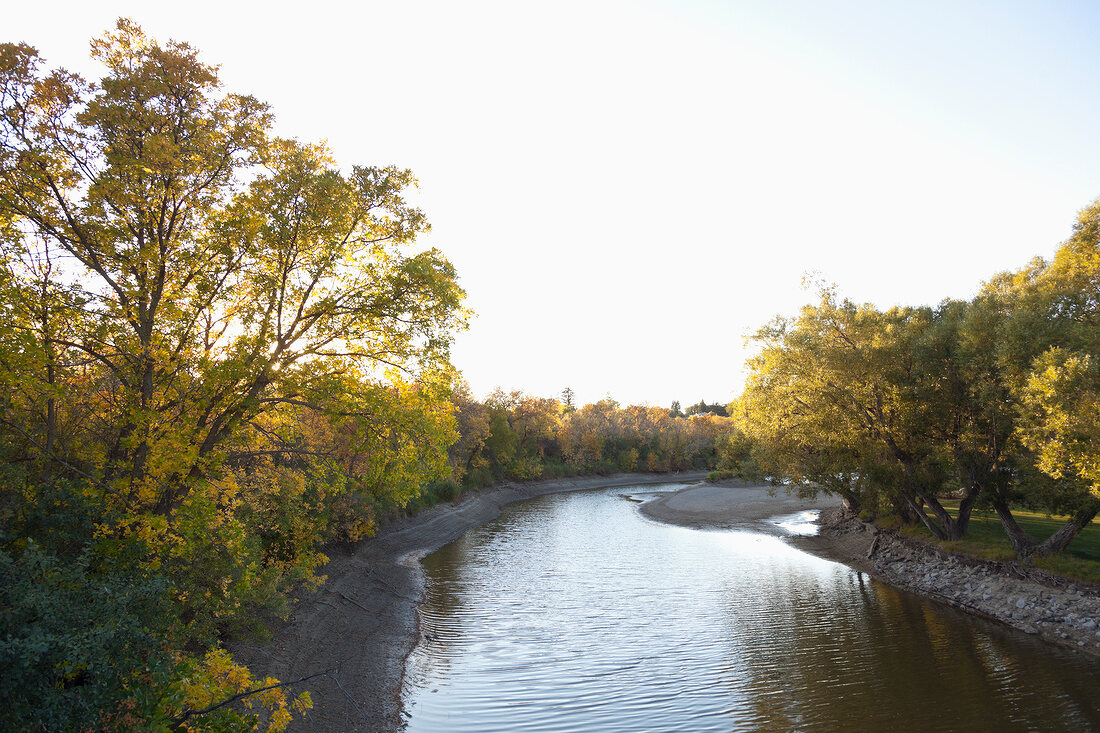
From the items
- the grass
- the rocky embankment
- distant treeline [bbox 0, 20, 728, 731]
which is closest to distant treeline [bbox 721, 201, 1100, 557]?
the grass

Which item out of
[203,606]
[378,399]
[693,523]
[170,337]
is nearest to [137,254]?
[170,337]

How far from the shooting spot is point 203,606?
12.9 metres

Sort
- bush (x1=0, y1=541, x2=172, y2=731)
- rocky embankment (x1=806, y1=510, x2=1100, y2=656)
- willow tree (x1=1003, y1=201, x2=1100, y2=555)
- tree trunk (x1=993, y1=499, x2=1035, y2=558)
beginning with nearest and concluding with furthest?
bush (x1=0, y1=541, x2=172, y2=731) → willow tree (x1=1003, y1=201, x2=1100, y2=555) → rocky embankment (x1=806, y1=510, x2=1100, y2=656) → tree trunk (x1=993, y1=499, x2=1035, y2=558)

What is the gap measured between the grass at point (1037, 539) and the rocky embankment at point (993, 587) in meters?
0.40

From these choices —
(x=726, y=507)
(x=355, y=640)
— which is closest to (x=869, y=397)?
(x=355, y=640)

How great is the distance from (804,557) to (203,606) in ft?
103

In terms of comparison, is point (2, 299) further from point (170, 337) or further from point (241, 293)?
point (241, 293)

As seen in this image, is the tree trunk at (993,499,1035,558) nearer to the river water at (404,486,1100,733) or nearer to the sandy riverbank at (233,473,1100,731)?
the sandy riverbank at (233,473,1100,731)

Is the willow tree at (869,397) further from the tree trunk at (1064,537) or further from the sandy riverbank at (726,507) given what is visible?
the sandy riverbank at (726,507)

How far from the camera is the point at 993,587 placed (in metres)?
22.2

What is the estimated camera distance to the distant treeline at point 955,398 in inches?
676

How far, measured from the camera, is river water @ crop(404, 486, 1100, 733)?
45.0 feet

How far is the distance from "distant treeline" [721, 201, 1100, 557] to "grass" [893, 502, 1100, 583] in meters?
0.80

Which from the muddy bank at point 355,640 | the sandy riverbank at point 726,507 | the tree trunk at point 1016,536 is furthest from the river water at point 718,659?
the sandy riverbank at point 726,507
